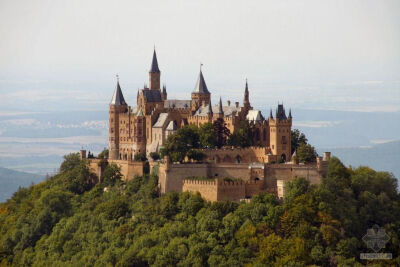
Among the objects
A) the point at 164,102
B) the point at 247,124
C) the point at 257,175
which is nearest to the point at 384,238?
the point at 257,175

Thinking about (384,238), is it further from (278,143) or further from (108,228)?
(108,228)

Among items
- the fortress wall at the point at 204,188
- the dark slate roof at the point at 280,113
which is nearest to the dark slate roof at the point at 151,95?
the dark slate roof at the point at 280,113

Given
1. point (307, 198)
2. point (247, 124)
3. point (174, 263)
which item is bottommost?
point (174, 263)

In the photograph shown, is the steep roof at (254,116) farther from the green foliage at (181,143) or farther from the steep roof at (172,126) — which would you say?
the steep roof at (172,126)

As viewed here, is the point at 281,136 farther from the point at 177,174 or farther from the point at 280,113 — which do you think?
the point at 177,174

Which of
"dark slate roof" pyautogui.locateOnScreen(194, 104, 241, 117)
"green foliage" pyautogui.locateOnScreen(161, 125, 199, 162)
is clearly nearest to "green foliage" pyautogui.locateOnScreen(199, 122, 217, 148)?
"green foliage" pyautogui.locateOnScreen(161, 125, 199, 162)

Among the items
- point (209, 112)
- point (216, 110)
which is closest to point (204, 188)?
point (209, 112)

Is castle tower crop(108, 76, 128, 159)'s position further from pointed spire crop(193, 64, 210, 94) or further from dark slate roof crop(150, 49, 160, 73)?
pointed spire crop(193, 64, 210, 94)

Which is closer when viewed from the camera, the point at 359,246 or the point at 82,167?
the point at 359,246

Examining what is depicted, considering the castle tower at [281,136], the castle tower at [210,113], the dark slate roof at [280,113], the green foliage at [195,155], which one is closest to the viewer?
the green foliage at [195,155]
